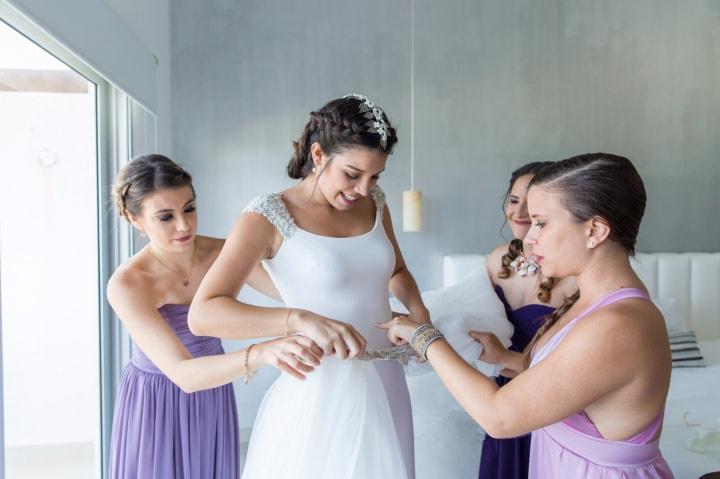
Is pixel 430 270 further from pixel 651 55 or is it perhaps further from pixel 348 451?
pixel 348 451

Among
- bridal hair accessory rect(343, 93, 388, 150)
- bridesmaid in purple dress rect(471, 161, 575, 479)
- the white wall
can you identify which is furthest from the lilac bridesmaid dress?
the white wall

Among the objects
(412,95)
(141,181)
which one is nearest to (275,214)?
(141,181)

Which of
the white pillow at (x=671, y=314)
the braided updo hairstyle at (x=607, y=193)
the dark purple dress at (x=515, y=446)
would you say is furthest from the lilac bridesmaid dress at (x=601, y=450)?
the white pillow at (x=671, y=314)

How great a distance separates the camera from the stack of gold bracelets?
125 cm

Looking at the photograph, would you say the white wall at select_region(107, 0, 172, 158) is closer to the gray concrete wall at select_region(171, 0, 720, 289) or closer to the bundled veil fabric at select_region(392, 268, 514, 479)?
the gray concrete wall at select_region(171, 0, 720, 289)

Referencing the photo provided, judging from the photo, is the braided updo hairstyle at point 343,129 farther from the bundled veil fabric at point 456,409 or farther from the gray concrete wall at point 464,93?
the gray concrete wall at point 464,93

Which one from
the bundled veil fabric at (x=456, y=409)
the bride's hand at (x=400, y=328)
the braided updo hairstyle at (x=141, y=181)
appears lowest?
the bundled veil fabric at (x=456, y=409)

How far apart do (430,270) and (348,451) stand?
243 centimetres

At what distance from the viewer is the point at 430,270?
12.1 ft

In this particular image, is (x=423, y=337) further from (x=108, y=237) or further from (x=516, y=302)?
(x=108, y=237)

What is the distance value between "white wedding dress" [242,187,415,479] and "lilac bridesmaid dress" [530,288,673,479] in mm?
376

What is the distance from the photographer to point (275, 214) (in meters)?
1.38

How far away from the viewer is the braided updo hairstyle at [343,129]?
136cm

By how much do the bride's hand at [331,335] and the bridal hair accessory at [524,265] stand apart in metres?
0.99
